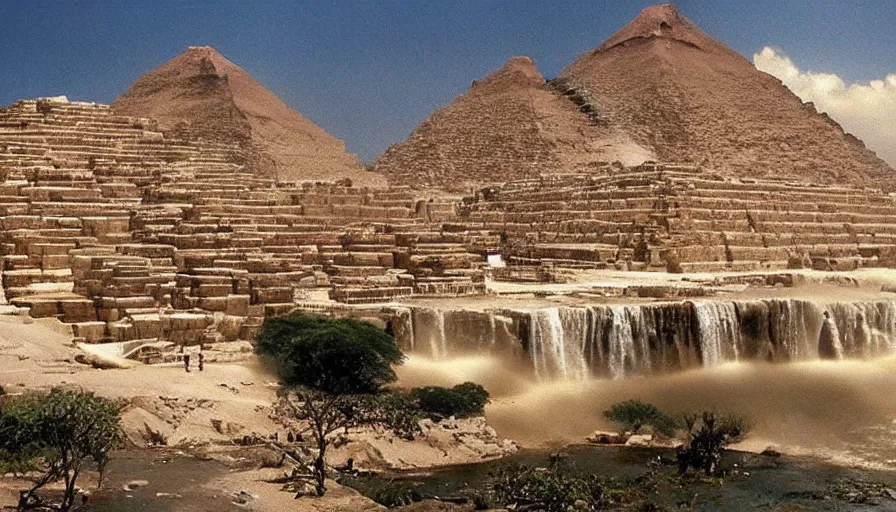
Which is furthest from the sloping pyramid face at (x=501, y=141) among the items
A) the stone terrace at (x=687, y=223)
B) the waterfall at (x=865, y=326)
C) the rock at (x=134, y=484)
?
the rock at (x=134, y=484)

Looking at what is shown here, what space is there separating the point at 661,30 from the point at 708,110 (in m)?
18.7

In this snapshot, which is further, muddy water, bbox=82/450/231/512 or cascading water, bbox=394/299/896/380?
cascading water, bbox=394/299/896/380

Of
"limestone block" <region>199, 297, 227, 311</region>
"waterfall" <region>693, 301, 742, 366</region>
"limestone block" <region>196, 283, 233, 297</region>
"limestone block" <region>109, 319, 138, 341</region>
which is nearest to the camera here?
"limestone block" <region>109, 319, 138, 341</region>

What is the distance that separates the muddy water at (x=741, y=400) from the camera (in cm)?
2648

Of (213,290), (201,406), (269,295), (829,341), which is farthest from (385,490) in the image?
(829,341)

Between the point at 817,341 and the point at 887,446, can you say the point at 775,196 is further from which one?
the point at 887,446

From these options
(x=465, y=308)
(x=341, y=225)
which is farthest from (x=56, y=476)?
(x=341, y=225)

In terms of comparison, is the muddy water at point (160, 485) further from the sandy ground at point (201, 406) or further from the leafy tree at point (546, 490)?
the leafy tree at point (546, 490)

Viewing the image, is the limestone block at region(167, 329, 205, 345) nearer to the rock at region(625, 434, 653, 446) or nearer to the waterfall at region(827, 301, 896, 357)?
the rock at region(625, 434, 653, 446)

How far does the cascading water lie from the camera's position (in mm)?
30109

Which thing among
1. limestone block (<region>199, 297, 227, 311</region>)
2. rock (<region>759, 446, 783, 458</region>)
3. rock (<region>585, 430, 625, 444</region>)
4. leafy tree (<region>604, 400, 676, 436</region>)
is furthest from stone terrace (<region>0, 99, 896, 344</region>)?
rock (<region>759, 446, 783, 458</region>)

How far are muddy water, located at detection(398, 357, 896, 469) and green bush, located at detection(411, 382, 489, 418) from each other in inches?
24.9

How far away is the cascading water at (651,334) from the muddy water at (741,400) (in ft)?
1.39

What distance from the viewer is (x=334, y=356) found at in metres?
26.4
